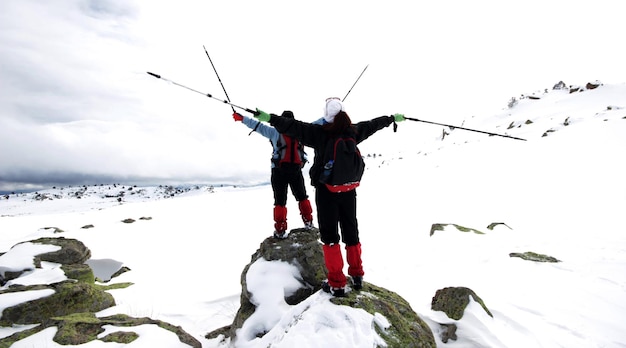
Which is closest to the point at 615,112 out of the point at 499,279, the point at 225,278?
the point at 499,279

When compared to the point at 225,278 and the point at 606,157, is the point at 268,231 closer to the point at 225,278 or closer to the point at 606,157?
the point at 225,278

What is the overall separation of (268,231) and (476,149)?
18929 millimetres

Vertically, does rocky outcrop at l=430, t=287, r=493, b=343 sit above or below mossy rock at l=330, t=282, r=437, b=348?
below

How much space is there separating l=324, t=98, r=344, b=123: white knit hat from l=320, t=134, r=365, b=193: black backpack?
344mm

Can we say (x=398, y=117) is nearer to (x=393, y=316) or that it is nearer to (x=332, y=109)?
(x=332, y=109)

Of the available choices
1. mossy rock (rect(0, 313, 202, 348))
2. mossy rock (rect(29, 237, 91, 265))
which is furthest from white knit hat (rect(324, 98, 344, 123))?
mossy rock (rect(29, 237, 91, 265))

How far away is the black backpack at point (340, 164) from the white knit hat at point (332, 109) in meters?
0.34

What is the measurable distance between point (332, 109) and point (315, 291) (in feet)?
11.8

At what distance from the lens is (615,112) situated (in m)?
21.7

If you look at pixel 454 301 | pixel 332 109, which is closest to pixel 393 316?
Result: pixel 454 301

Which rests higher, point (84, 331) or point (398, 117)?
point (398, 117)

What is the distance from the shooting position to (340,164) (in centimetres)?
424

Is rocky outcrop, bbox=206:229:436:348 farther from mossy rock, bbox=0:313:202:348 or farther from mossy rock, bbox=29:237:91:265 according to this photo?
mossy rock, bbox=29:237:91:265

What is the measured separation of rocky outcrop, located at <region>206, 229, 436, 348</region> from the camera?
153 inches
